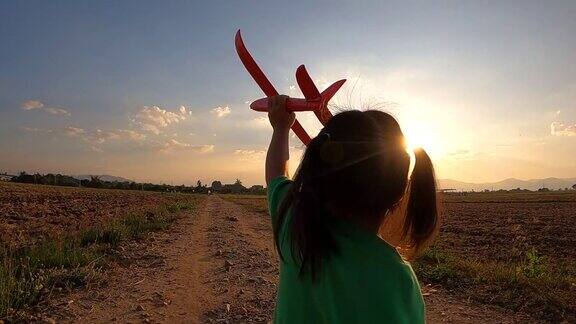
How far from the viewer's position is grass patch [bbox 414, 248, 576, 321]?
605 centimetres

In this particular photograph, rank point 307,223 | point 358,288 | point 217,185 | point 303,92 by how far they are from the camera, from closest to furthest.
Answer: point 358,288 < point 307,223 < point 303,92 < point 217,185

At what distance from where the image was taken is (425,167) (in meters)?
1.57

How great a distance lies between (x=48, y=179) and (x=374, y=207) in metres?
112

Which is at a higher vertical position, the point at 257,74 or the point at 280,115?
the point at 257,74

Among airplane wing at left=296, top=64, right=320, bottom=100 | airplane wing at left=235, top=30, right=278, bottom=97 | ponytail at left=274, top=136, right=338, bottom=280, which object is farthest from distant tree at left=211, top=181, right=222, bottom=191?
ponytail at left=274, top=136, right=338, bottom=280

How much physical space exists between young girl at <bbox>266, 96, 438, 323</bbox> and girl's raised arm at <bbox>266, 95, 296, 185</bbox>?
0.27 meters

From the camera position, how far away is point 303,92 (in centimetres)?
203

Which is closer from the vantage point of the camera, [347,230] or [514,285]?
[347,230]

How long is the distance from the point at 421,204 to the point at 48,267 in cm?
763

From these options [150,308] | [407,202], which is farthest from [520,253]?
[407,202]

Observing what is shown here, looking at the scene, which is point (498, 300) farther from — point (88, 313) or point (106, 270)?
point (106, 270)

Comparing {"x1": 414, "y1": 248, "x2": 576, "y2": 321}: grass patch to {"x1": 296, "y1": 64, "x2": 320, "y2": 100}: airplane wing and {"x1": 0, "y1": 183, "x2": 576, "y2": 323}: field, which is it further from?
{"x1": 296, "y1": 64, "x2": 320, "y2": 100}: airplane wing

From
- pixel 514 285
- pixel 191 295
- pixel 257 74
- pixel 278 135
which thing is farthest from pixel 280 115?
pixel 514 285

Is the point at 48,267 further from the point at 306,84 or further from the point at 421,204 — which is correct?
the point at 421,204
